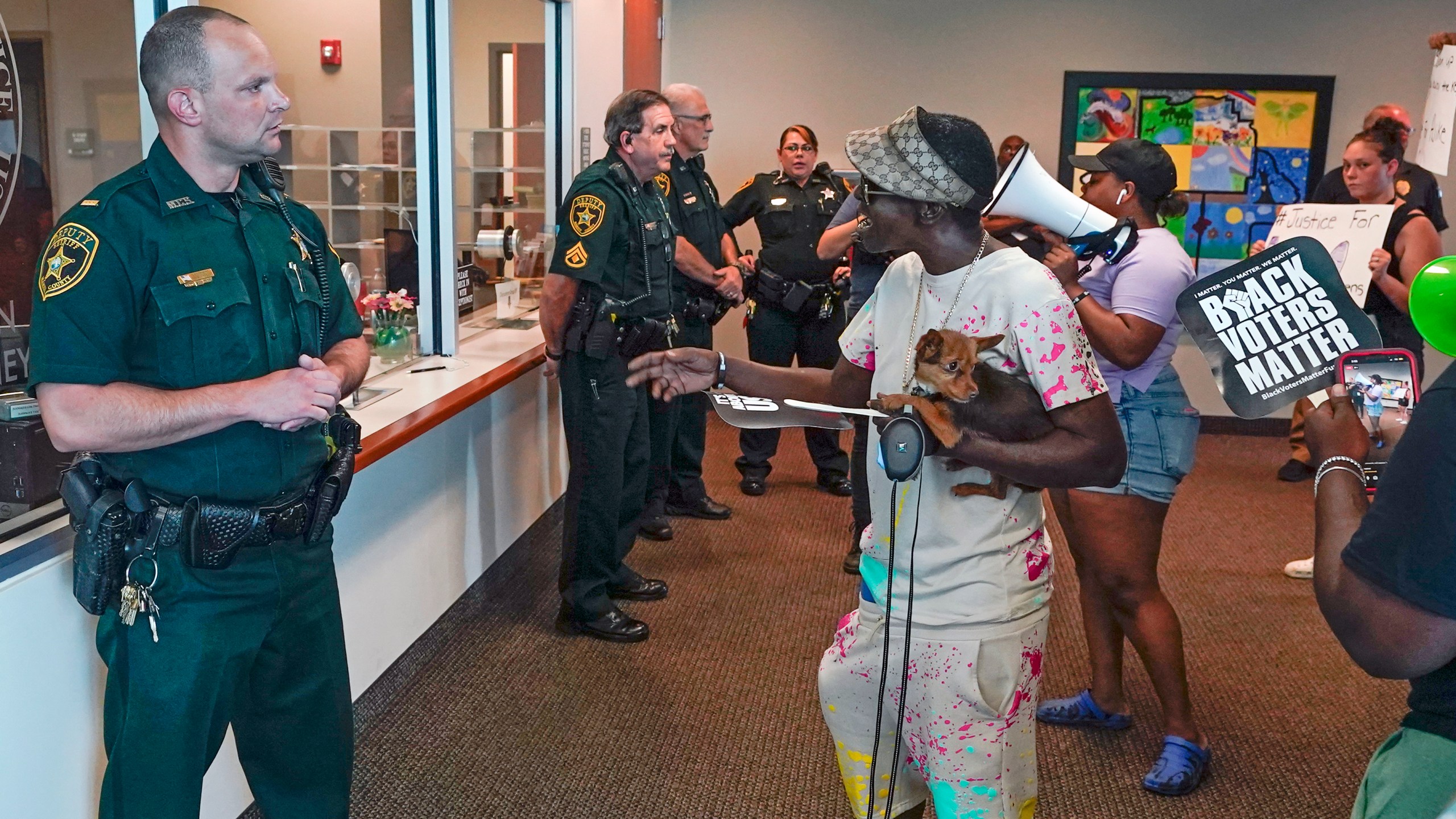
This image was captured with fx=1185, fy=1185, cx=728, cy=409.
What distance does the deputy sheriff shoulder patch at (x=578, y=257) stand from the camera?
3.39m

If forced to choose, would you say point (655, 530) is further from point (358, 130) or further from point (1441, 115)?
point (1441, 115)

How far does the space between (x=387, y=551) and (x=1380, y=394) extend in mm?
2386

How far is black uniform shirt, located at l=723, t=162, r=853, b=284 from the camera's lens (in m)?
4.96

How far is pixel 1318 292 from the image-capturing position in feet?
5.22

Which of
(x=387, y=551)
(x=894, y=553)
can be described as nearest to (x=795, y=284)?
(x=387, y=551)

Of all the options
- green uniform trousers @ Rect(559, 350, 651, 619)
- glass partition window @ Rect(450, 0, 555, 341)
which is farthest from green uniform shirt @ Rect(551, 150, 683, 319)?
glass partition window @ Rect(450, 0, 555, 341)

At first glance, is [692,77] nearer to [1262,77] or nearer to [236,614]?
[1262,77]

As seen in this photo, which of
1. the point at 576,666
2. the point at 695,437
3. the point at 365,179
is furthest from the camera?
the point at 695,437

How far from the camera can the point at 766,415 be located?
5.61 ft

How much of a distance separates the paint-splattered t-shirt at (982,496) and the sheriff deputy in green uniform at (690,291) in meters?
2.30

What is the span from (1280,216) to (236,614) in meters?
3.91

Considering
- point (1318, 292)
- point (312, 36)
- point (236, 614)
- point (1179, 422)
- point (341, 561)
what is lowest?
point (341, 561)

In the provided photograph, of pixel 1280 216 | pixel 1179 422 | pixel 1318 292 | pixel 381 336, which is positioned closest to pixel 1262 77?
pixel 1280 216

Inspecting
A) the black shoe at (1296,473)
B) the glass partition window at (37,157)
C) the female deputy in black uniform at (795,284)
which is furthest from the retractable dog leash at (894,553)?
the black shoe at (1296,473)
